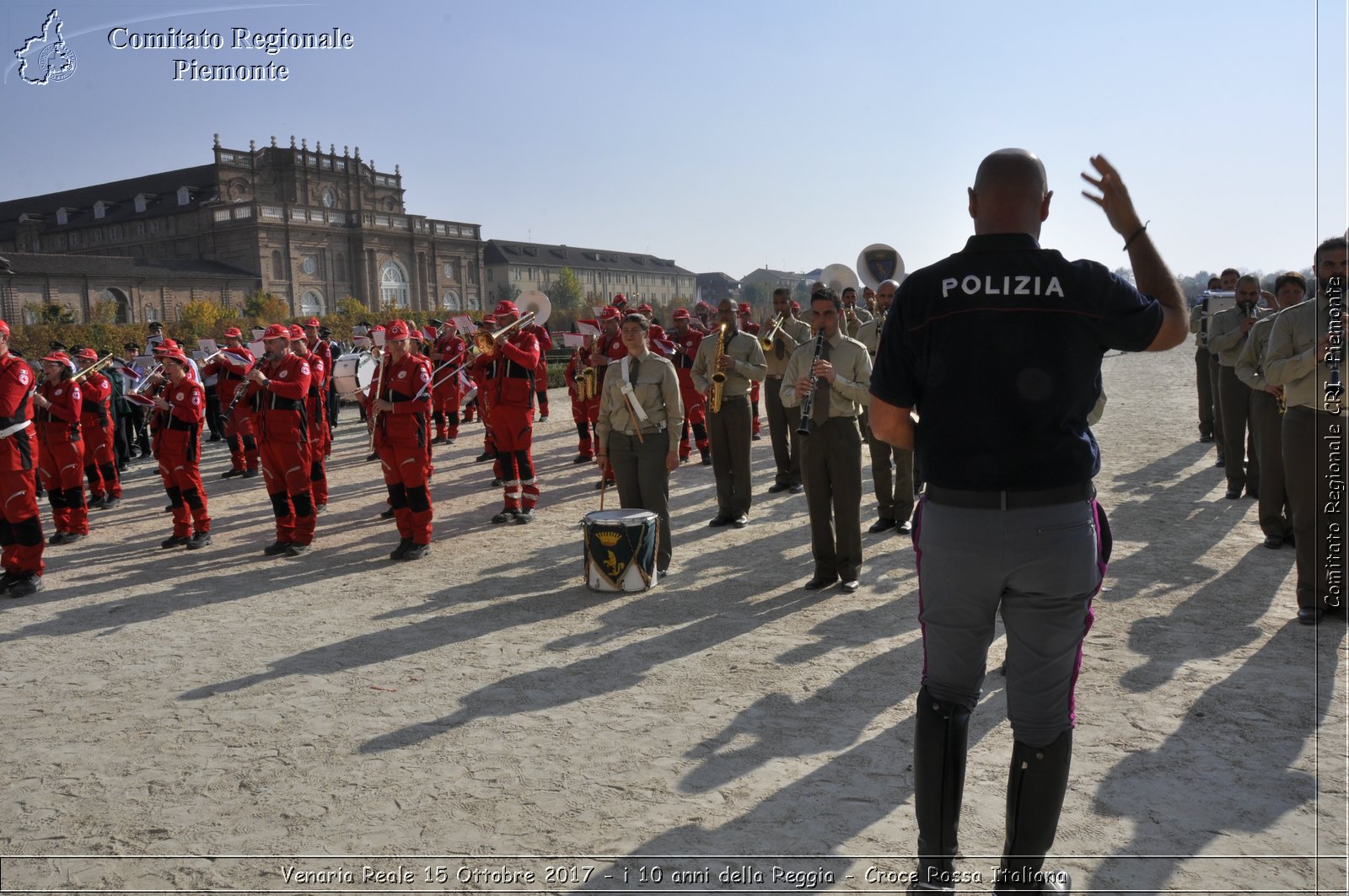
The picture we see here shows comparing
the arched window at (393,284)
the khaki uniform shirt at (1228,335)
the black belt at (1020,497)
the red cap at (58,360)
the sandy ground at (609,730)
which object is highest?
the arched window at (393,284)

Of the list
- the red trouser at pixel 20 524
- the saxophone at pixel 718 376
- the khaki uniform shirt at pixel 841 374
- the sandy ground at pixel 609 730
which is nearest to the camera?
the sandy ground at pixel 609 730

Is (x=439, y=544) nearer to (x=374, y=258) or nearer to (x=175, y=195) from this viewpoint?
(x=374, y=258)

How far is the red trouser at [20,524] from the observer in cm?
823

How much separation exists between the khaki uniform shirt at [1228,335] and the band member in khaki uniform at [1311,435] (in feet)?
10.1

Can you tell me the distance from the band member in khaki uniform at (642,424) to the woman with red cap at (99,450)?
7.96m

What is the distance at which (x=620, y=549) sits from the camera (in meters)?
7.64

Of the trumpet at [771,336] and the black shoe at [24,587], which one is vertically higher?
the trumpet at [771,336]

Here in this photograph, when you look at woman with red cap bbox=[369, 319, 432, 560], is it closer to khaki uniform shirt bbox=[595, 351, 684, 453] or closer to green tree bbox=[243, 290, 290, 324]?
khaki uniform shirt bbox=[595, 351, 684, 453]

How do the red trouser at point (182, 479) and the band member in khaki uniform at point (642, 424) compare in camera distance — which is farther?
the red trouser at point (182, 479)

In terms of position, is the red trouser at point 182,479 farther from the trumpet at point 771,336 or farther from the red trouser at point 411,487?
the trumpet at point 771,336

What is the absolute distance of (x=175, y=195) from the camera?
93438 mm

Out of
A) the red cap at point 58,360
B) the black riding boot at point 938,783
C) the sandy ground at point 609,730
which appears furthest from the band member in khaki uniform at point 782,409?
the black riding boot at point 938,783

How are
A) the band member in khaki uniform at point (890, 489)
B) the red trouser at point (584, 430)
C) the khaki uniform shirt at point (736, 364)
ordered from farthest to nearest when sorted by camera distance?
1. the red trouser at point (584, 430)
2. the khaki uniform shirt at point (736, 364)
3. the band member in khaki uniform at point (890, 489)

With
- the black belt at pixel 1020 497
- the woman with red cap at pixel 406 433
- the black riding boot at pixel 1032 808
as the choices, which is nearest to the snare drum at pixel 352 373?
the woman with red cap at pixel 406 433
